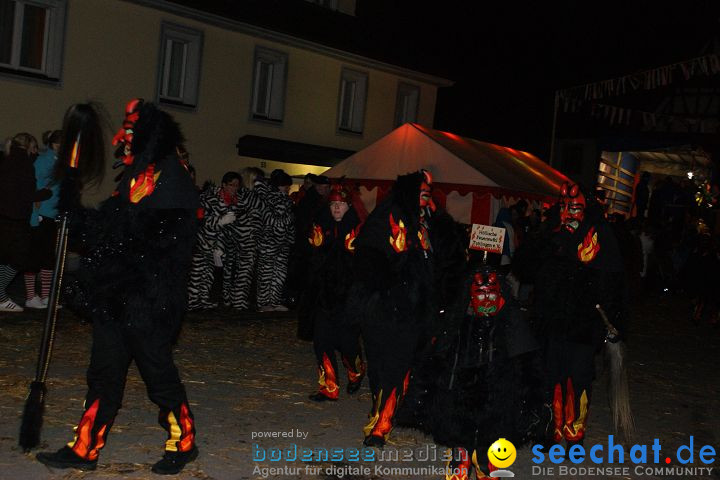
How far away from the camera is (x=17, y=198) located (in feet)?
32.4

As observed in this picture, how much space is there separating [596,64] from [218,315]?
29385 millimetres

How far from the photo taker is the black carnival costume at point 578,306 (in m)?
6.60

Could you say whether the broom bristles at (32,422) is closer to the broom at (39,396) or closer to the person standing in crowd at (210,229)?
the broom at (39,396)

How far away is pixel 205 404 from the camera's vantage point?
725 cm

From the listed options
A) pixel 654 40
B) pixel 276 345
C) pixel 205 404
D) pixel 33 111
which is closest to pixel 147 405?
pixel 205 404

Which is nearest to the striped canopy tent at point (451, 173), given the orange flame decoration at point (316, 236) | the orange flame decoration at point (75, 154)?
the orange flame decoration at point (316, 236)

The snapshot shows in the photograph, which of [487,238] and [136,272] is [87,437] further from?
[487,238]

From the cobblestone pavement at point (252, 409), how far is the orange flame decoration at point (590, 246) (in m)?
1.53

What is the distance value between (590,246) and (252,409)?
2969mm

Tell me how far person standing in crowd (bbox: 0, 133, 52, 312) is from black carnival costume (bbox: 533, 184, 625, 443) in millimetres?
5969

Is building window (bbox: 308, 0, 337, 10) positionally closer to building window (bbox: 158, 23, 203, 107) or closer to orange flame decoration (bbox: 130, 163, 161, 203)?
building window (bbox: 158, 23, 203, 107)

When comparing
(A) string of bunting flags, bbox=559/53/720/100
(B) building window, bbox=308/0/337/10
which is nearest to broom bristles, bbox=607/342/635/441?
(A) string of bunting flags, bbox=559/53/720/100

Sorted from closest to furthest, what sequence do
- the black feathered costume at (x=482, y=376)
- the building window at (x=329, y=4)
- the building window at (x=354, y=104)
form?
the black feathered costume at (x=482, y=376) < the building window at (x=329, y=4) < the building window at (x=354, y=104)

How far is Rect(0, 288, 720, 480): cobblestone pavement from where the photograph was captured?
579 centimetres
